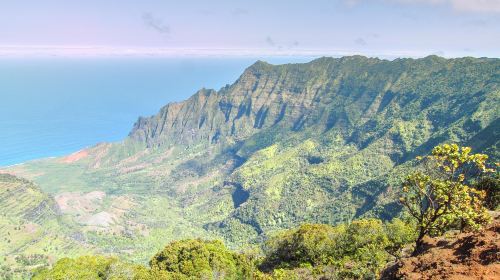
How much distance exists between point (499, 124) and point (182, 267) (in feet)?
590

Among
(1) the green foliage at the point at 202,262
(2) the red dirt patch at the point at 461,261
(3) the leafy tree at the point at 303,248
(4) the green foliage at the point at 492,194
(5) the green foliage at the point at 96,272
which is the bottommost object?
(5) the green foliage at the point at 96,272

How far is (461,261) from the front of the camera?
30.6m

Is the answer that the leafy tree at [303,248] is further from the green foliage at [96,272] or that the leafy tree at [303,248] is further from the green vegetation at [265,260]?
the green foliage at [96,272]

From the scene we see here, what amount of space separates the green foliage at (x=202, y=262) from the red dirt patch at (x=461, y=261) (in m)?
41.9

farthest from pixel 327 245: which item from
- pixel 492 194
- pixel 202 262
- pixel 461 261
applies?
pixel 461 261

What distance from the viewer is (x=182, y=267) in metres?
75.5

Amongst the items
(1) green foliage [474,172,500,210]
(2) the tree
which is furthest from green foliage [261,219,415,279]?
(2) the tree

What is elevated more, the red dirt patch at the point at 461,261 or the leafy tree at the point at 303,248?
the red dirt patch at the point at 461,261

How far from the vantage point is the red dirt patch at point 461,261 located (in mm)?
27812

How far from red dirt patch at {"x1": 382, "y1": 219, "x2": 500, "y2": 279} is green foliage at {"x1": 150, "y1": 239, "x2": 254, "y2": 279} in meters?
41.9

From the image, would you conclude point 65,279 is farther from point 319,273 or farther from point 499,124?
point 499,124

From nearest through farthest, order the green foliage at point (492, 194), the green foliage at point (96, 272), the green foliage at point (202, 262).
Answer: the green foliage at point (492, 194)
the green foliage at point (96, 272)
the green foliage at point (202, 262)

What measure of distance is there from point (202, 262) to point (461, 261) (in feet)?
178

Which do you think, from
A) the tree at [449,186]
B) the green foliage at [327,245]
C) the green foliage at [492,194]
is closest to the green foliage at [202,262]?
the green foliage at [327,245]
